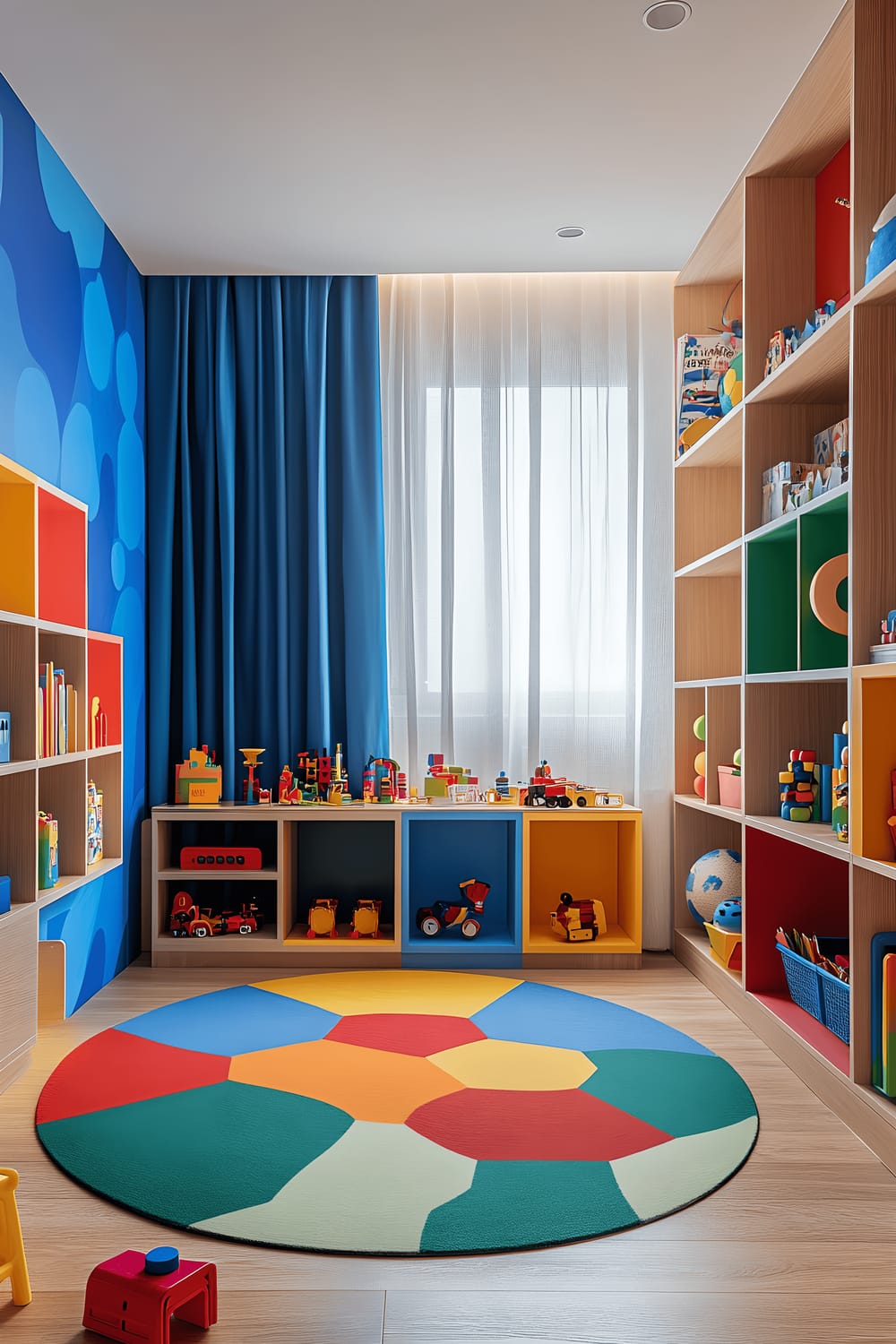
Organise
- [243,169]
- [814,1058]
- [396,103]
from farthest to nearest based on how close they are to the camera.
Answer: [243,169]
[396,103]
[814,1058]

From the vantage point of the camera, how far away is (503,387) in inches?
162

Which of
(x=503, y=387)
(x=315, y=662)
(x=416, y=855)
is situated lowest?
(x=416, y=855)

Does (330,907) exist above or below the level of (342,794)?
below

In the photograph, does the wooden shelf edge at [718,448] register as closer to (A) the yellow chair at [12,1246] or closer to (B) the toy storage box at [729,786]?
(B) the toy storage box at [729,786]

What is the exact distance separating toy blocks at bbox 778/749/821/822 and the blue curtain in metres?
1.70

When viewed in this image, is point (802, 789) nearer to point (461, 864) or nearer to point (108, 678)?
point (461, 864)

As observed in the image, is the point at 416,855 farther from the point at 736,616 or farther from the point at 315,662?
the point at 736,616

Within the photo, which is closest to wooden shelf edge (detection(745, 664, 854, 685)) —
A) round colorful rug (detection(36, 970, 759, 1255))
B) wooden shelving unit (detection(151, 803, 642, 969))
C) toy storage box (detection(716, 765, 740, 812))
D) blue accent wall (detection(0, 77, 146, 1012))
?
toy storage box (detection(716, 765, 740, 812))

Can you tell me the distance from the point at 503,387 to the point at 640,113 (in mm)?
1332

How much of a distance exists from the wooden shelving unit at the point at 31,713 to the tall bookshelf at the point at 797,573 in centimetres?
194

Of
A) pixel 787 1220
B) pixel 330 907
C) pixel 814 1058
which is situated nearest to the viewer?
pixel 787 1220

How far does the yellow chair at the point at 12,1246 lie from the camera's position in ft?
5.17

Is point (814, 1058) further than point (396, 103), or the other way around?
point (396, 103)

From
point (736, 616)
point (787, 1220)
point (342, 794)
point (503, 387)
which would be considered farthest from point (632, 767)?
point (787, 1220)
